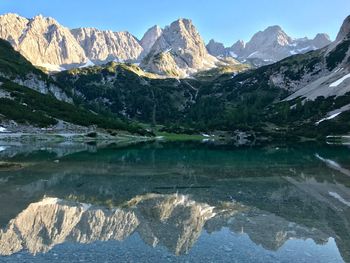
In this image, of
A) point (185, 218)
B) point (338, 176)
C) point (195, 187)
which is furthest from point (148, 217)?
point (338, 176)

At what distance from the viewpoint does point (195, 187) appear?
43.3 m

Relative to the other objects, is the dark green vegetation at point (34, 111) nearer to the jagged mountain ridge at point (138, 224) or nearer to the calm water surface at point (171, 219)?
the calm water surface at point (171, 219)

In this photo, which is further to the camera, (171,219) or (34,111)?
(34,111)

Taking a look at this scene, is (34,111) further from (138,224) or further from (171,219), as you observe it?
→ (138,224)

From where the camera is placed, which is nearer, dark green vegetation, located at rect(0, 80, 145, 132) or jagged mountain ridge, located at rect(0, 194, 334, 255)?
jagged mountain ridge, located at rect(0, 194, 334, 255)

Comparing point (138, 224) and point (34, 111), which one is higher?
point (34, 111)

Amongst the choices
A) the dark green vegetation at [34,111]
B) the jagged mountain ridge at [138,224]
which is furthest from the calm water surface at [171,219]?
the dark green vegetation at [34,111]

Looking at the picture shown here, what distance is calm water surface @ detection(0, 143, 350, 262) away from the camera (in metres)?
21.2

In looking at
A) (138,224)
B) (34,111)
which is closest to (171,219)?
(138,224)

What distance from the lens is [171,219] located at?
28750mm

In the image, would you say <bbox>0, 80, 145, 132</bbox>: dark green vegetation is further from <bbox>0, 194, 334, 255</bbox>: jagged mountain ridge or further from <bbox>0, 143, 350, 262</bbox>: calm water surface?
<bbox>0, 194, 334, 255</bbox>: jagged mountain ridge

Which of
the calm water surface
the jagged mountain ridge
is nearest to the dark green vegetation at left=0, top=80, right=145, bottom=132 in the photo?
the calm water surface

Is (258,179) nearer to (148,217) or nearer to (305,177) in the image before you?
(305,177)

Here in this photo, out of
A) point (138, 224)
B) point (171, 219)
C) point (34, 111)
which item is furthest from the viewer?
point (34, 111)
